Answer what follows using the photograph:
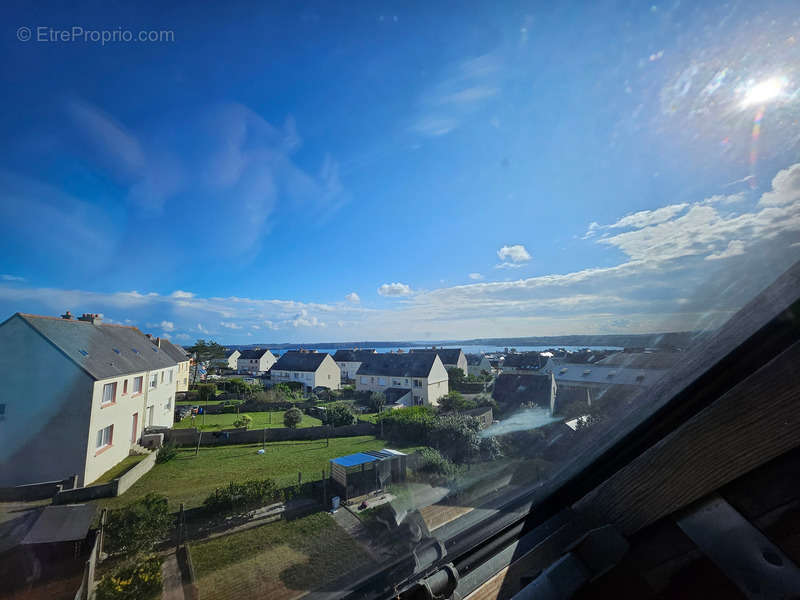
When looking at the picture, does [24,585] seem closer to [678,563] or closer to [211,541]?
[211,541]

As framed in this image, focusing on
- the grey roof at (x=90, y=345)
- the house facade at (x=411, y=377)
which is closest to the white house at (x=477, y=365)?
the house facade at (x=411, y=377)

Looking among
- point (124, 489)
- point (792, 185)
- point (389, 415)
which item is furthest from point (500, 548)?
point (389, 415)

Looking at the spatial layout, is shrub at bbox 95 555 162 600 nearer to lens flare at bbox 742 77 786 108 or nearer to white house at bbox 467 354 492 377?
lens flare at bbox 742 77 786 108

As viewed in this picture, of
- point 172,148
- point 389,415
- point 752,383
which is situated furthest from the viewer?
point 389,415

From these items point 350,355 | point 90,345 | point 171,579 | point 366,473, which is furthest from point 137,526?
point 350,355

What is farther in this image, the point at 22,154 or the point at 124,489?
the point at 124,489

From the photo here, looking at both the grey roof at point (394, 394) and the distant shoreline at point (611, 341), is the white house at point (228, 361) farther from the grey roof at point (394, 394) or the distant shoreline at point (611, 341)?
the distant shoreline at point (611, 341)

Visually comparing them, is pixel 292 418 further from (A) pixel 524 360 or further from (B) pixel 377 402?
(A) pixel 524 360

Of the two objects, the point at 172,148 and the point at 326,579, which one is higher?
the point at 172,148
